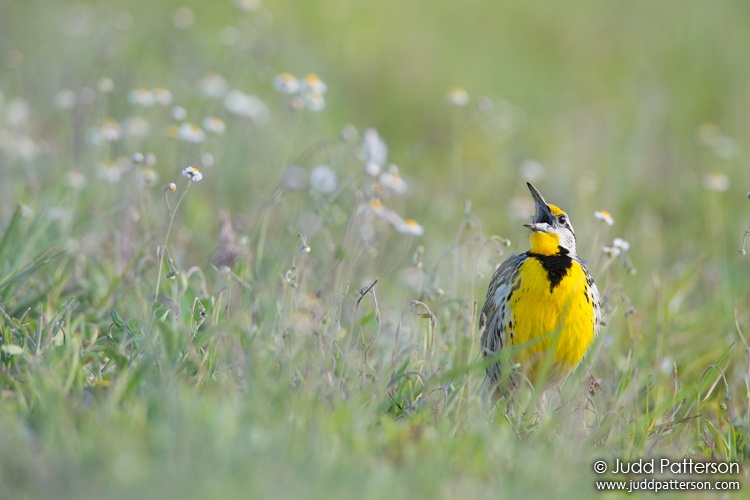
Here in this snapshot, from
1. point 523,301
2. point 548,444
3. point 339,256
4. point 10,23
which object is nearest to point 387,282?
point 339,256

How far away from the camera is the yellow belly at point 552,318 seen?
3609 millimetres

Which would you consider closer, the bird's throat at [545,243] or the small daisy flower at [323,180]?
the bird's throat at [545,243]

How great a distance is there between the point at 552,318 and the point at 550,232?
0.37 meters

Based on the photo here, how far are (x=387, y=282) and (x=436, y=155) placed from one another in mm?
2589

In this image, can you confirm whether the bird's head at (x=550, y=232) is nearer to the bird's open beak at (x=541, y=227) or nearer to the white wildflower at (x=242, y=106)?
the bird's open beak at (x=541, y=227)

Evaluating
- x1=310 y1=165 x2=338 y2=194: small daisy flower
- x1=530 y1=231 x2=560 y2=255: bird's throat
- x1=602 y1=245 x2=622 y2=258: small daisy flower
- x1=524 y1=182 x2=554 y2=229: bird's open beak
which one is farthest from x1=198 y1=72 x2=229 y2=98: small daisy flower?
x1=602 y1=245 x2=622 y2=258: small daisy flower

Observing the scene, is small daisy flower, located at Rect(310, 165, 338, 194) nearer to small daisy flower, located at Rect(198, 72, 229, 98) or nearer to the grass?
the grass

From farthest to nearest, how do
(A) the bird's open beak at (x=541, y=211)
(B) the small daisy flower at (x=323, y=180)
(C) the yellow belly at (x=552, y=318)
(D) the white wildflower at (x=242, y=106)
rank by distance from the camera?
1. (D) the white wildflower at (x=242, y=106)
2. (B) the small daisy flower at (x=323, y=180)
3. (A) the bird's open beak at (x=541, y=211)
4. (C) the yellow belly at (x=552, y=318)

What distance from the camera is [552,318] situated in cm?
362

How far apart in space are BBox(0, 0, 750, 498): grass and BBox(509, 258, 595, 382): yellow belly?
0.18m

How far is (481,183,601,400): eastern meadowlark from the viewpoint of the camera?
3617 mm

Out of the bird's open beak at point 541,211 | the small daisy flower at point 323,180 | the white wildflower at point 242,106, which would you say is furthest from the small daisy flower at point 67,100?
the bird's open beak at point 541,211

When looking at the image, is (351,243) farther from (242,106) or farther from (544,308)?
(242,106)

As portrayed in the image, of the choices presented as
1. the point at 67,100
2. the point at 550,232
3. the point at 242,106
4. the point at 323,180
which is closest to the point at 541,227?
the point at 550,232
